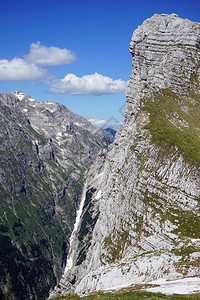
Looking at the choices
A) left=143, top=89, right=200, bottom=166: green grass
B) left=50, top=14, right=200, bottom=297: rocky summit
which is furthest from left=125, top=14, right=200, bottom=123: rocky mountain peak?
left=143, top=89, right=200, bottom=166: green grass

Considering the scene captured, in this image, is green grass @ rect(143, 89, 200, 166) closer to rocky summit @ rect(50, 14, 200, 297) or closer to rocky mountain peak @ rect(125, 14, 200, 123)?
rocky summit @ rect(50, 14, 200, 297)

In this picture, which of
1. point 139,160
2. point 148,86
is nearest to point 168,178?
point 139,160

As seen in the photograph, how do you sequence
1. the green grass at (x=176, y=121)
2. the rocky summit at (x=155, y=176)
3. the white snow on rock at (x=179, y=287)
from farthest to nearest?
1. the green grass at (x=176, y=121)
2. the rocky summit at (x=155, y=176)
3. the white snow on rock at (x=179, y=287)

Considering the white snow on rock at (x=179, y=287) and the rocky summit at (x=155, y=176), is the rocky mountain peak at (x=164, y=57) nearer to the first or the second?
the rocky summit at (x=155, y=176)

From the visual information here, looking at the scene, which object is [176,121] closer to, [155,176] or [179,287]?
[155,176]

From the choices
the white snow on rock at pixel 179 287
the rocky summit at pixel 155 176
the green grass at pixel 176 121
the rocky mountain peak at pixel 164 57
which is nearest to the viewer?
the white snow on rock at pixel 179 287

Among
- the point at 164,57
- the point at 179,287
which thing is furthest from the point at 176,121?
the point at 179,287

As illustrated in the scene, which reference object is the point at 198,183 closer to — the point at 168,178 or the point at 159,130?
the point at 168,178

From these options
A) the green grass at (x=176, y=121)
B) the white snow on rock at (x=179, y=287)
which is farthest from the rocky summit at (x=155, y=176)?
the white snow on rock at (x=179, y=287)
